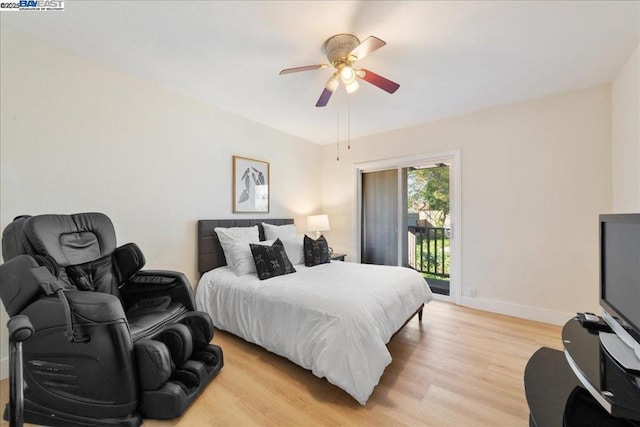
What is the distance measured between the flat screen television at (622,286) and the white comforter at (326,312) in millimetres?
1092

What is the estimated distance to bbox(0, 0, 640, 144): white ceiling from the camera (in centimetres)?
164

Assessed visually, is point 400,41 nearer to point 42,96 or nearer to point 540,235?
point 540,235

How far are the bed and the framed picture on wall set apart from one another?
594 millimetres

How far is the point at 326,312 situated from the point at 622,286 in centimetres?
150

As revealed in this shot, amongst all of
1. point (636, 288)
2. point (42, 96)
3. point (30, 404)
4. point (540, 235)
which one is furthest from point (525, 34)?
point (30, 404)

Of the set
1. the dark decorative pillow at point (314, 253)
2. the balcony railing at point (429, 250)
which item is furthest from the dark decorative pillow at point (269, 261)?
the balcony railing at point (429, 250)

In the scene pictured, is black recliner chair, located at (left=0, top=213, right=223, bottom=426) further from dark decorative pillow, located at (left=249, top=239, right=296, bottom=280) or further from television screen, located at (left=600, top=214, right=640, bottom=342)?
television screen, located at (left=600, top=214, right=640, bottom=342)

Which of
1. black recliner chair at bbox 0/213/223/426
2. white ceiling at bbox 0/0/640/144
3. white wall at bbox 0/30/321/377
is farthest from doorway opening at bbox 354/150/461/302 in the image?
black recliner chair at bbox 0/213/223/426

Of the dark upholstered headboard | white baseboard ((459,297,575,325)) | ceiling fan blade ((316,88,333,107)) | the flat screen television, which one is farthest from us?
the dark upholstered headboard

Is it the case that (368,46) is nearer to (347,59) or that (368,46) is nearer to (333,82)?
(347,59)

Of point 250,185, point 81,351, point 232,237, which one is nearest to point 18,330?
point 81,351

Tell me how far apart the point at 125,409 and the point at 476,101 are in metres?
4.08

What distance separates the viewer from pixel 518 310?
2.96m

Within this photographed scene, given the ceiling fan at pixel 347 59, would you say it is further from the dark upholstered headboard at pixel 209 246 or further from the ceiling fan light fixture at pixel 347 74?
the dark upholstered headboard at pixel 209 246
